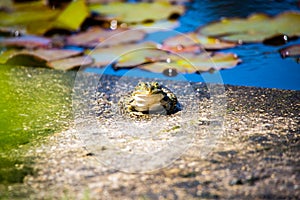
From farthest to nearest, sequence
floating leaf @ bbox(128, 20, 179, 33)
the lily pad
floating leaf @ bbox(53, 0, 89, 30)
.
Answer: floating leaf @ bbox(53, 0, 89, 30), floating leaf @ bbox(128, 20, 179, 33), the lily pad

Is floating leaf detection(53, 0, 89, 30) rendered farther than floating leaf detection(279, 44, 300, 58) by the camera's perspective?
Yes

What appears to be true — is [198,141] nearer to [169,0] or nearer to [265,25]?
[265,25]

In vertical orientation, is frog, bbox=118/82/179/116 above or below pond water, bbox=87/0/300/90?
below

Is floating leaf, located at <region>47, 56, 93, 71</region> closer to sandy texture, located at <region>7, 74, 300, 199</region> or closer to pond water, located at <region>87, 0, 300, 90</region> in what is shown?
pond water, located at <region>87, 0, 300, 90</region>

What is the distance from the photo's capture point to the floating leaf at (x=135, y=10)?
257cm

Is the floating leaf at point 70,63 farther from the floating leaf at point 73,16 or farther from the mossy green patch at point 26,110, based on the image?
the floating leaf at point 73,16

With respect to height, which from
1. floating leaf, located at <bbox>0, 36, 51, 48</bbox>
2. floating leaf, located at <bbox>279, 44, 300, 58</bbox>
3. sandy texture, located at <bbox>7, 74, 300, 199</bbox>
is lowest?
sandy texture, located at <bbox>7, 74, 300, 199</bbox>

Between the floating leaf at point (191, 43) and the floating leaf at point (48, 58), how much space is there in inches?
19.7

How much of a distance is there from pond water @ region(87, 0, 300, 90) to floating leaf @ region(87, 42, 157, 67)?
0.47ft

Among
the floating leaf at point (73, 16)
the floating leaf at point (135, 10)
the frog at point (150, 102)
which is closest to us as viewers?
the frog at point (150, 102)

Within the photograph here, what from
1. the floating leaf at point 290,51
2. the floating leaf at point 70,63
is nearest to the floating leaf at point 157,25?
the floating leaf at point 70,63

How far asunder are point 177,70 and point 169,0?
44 cm

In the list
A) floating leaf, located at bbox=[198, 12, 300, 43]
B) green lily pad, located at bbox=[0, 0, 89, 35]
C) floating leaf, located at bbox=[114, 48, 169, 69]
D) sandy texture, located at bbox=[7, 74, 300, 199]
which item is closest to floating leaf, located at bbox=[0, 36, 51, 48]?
green lily pad, located at bbox=[0, 0, 89, 35]

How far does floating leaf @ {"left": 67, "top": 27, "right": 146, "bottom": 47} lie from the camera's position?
2645mm
